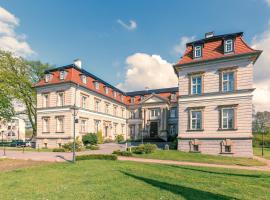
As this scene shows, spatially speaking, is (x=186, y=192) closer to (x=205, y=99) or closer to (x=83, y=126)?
(x=205, y=99)

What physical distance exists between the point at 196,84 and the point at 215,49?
4592 mm

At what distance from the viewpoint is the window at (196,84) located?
23.8 meters

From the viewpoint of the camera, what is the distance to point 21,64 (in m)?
40.9

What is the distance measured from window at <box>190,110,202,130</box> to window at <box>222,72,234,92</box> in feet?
12.5

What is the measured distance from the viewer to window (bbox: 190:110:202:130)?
23417mm

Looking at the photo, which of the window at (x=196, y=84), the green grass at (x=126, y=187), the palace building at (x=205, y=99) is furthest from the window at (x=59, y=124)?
the green grass at (x=126, y=187)

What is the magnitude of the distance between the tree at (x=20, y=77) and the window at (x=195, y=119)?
30.3 meters

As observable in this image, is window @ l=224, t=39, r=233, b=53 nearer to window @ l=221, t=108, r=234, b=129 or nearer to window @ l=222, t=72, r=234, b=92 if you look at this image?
window @ l=222, t=72, r=234, b=92

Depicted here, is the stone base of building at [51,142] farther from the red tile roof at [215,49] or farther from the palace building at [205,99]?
the red tile roof at [215,49]

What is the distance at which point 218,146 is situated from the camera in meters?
22.1

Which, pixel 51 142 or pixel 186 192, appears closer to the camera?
pixel 186 192

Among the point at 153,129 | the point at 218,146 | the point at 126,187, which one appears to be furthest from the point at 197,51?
the point at 153,129

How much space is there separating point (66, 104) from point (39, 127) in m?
6.93

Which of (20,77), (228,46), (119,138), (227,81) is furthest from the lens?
(119,138)
